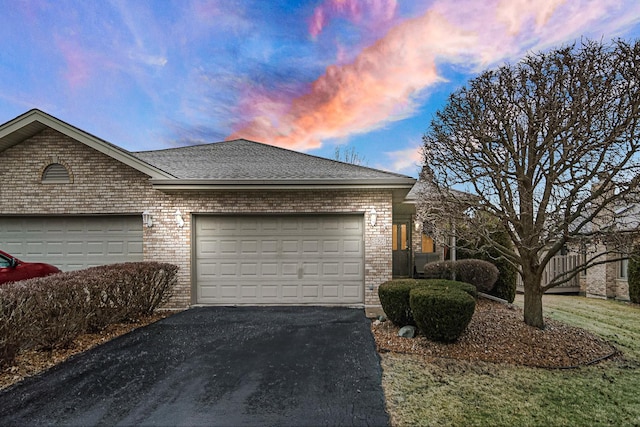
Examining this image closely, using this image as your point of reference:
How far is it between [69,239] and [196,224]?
338cm

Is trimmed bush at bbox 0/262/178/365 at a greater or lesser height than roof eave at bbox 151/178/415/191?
lesser

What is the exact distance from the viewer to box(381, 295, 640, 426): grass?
3455mm

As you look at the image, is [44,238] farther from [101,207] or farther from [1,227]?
[101,207]

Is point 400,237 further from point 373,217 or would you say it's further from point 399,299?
point 399,299

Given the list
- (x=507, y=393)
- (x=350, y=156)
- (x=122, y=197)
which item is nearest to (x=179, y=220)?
(x=122, y=197)

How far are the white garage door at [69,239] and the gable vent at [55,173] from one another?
1029 millimetres

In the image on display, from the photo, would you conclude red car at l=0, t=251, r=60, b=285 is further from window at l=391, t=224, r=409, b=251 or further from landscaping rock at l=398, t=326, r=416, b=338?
window at l=391, t=224, r=409, b=251

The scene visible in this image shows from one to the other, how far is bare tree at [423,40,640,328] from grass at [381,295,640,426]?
1921 millimetres

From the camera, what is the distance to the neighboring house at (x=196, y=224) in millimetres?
8273

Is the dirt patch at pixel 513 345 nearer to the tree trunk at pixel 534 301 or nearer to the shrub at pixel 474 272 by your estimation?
the tree trunk at pixel 534 301

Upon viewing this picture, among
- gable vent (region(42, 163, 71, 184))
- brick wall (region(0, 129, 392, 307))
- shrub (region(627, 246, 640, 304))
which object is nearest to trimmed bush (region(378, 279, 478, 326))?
brick wall (region(0, 129, 392, 307))

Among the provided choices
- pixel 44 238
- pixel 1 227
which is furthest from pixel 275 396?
pixel 1 227

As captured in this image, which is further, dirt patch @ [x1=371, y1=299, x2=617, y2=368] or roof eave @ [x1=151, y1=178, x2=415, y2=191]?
roof eave @ [x1=151, y1=178, x2=415, y2=191]

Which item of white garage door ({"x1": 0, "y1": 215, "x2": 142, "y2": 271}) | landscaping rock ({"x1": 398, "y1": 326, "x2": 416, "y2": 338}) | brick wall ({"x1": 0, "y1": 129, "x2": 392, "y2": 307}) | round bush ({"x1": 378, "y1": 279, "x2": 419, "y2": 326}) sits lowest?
landscaping rock ({"x1": 398, "y1": 326, "x2": 416, "y2": 338})
